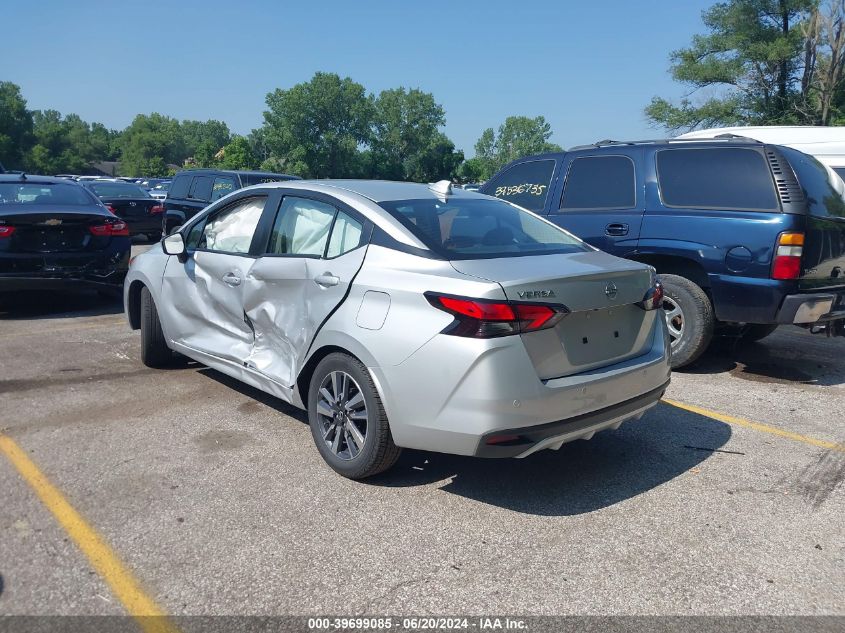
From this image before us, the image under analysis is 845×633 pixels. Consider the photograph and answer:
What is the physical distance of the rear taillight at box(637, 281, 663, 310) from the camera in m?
3.97

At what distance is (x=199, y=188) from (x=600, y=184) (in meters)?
9.55

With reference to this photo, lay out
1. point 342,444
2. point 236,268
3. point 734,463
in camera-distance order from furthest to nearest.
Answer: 1. point 236,268
2. point 734,463
3. point 342,444

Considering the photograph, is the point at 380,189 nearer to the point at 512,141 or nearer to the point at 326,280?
the point at 326,280

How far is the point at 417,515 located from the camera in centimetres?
357

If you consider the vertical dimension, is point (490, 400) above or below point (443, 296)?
below

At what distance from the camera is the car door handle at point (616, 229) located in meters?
6.51

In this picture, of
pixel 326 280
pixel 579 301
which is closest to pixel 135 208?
pixel 326 280

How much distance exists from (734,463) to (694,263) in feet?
7.58

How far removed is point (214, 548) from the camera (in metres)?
3.21

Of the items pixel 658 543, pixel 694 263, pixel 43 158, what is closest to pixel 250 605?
pixel 658 543

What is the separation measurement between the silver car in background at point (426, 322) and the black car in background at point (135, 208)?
42.8 ft

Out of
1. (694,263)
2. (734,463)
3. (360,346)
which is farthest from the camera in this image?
(694,263)

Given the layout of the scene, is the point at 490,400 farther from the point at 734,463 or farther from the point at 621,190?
the point at 621,190

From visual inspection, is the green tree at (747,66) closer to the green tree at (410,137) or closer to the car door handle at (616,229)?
the car door handle at (616,229)
